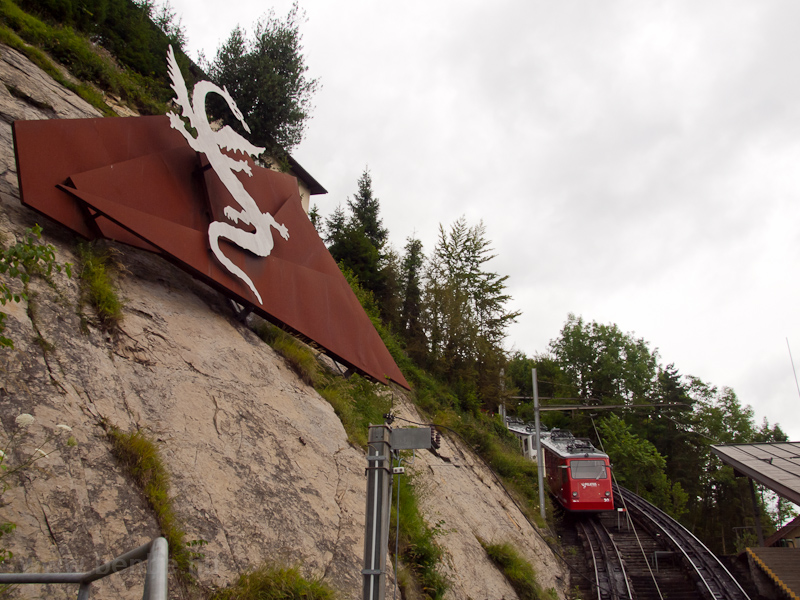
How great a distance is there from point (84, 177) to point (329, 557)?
638 cm

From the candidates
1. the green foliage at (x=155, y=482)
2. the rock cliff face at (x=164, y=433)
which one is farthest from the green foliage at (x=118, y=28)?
the green foliage at (x=155, y=482)

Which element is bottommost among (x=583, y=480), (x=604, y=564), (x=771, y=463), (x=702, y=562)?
(x=604, y=564)

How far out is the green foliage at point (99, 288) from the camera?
294 inches

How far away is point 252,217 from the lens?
10383 mm

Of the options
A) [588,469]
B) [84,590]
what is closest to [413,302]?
[588,469]

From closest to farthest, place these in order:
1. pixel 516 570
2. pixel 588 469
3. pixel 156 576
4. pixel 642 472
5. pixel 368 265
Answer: pixel 156 576
pixel 516 570
pixel 588 469
pixel 368 265
pixel 642 472

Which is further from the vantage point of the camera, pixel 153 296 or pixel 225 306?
pixel 225 306

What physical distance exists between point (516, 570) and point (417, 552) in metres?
3.82

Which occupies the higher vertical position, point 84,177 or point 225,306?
point 84,177

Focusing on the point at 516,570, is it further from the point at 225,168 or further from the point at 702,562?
the point at 225,168

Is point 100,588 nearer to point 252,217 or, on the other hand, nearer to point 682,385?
point 252,217

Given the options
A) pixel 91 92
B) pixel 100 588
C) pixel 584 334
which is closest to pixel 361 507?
pixel 100 588

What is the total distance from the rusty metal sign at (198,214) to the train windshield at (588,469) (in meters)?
11.1

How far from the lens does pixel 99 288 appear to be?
759 cm
